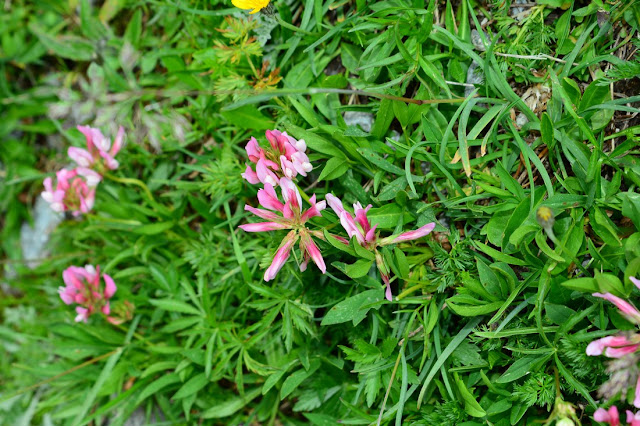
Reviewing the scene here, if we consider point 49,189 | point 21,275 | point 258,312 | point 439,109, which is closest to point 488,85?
point 439,109

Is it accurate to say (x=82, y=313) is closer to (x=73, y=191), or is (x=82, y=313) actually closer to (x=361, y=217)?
(x=73, y=191)

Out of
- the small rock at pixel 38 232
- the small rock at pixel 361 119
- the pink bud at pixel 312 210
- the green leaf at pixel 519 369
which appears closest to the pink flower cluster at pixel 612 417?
the green leaf at pixel 519 369

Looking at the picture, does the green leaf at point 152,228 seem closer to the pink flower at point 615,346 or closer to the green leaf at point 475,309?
the green leaf at point 475,309

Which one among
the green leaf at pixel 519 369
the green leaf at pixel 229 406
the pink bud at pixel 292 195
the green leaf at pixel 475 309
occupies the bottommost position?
the green leaf at pixel 229 406

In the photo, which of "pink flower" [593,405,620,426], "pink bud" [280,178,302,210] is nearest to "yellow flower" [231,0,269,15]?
"pink bud" [280,178,302,210]

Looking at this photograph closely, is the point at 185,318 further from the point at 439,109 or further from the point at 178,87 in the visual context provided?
the point at 439,109

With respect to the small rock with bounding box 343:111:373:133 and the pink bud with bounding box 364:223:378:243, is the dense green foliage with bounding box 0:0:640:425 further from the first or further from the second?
the pink bud with bounding box 364:223:378:243
